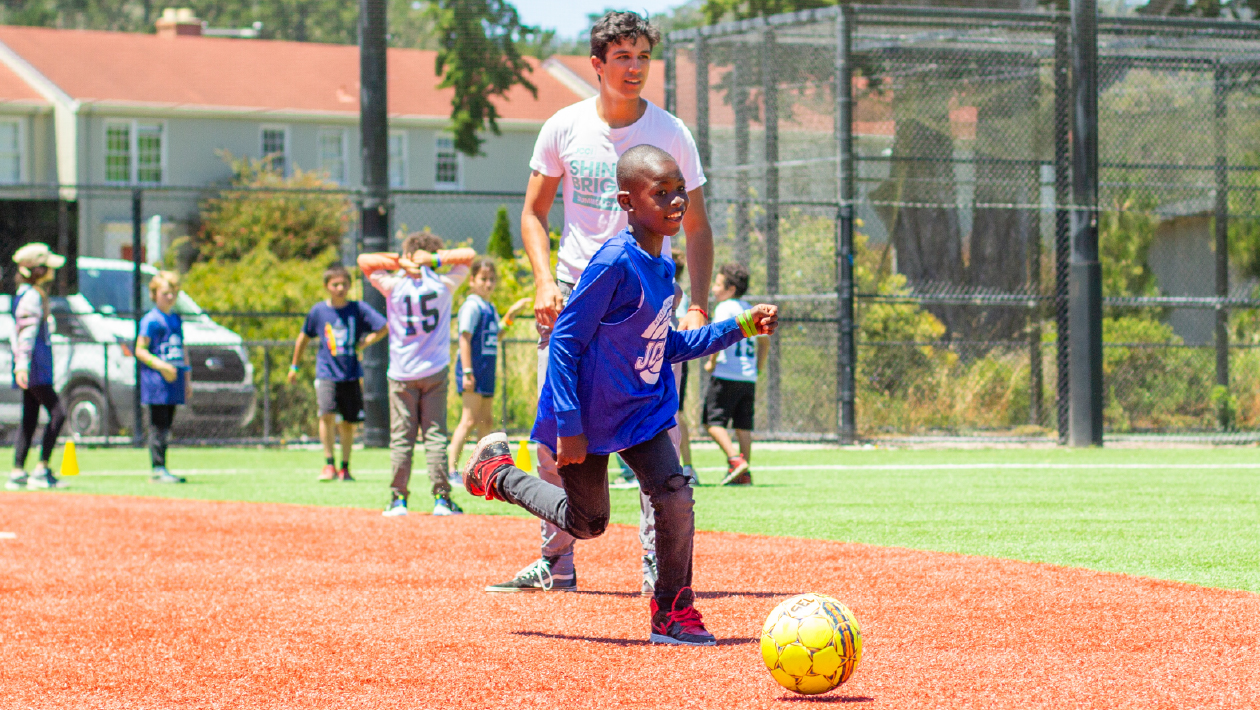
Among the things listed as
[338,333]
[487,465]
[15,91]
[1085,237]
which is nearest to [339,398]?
[338,333]

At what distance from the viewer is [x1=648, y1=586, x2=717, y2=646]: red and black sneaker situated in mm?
4809

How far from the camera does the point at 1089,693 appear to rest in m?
4.04

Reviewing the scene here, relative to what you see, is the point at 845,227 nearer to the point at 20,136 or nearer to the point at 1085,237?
the point at 1085,237

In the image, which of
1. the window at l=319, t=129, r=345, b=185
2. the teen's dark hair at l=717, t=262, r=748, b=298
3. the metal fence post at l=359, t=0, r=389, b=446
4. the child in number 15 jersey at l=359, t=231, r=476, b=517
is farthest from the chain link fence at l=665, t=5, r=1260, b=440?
the window at l=319, t=129, r=345, b=185

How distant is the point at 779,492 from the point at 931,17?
7914mm

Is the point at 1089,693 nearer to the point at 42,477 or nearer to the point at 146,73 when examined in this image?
the point at 42,477

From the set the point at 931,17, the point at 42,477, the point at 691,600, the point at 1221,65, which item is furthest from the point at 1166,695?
the point at 1221,65

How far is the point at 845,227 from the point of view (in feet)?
52.4

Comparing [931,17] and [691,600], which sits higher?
[931,17]

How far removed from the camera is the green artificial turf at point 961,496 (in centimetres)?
740

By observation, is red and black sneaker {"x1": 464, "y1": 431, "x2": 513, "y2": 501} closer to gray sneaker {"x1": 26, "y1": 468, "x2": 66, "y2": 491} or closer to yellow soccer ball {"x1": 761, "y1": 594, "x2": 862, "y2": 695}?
yellow soccer ball {"x1": 761, "y1": 594, "x2": 862, "y2": 695}

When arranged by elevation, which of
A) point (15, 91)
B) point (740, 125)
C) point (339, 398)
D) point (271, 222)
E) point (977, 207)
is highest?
point (15, 91)

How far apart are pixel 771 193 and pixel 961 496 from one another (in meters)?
7.52

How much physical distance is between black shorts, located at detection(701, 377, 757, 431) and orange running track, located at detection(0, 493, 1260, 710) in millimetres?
3478
